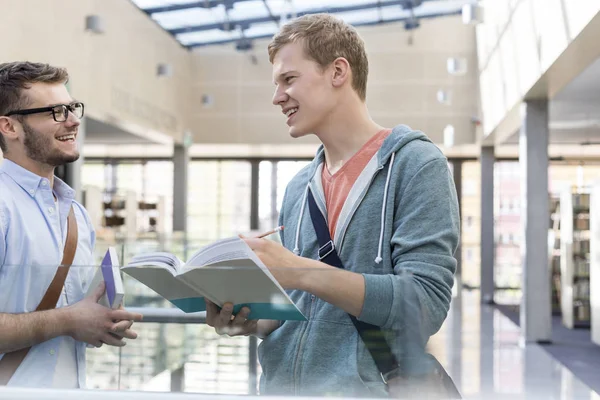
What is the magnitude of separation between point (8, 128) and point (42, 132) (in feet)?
0.27

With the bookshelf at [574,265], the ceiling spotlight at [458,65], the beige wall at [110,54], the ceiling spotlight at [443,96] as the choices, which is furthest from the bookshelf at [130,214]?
the bookshelf at [574,265]

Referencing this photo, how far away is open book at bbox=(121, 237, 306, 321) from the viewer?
1.39 meters

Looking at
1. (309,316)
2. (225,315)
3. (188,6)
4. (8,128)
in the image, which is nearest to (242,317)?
(225,315)

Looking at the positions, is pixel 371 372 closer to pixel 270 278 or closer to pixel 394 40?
pixel 270 278

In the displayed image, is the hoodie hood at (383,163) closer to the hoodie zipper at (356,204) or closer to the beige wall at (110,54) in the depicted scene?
the hoodie zipper at (356,204)

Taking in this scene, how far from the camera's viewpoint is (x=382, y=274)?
1.56 m

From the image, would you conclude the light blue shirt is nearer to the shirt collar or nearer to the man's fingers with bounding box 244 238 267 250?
the shirt collar

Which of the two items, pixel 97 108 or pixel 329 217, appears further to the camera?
pixel 97 108

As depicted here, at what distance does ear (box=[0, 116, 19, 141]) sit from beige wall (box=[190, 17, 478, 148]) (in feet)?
47.9

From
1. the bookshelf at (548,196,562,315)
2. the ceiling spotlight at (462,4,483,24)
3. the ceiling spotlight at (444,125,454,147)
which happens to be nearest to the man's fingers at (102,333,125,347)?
the ceiling spotlight at (462,4,483,24)

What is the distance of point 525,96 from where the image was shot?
31.8ft

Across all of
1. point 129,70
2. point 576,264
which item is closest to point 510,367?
point 576,264

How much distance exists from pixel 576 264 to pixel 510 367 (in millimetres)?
4479

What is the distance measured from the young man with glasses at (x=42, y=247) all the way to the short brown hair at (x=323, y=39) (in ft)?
2.07
